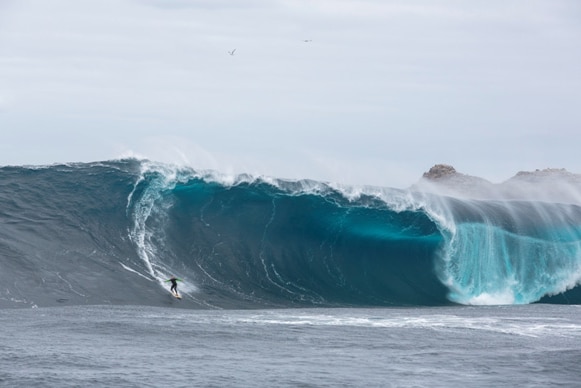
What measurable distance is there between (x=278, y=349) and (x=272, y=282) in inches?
404

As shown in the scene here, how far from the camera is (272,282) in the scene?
29.9 m

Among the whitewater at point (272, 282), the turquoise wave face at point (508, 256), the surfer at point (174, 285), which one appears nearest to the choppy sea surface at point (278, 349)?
the whitewater at point (272, 282)

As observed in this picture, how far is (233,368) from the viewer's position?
17.9m

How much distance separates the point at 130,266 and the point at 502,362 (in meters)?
12.2

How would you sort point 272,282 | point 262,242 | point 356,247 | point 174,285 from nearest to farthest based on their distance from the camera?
1. point 174,285
2. point 272,282
3. point 262,242
4. point 356,247

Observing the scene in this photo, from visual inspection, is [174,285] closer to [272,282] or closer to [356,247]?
[272,282]

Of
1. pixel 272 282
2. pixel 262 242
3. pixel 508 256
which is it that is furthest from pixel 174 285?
pixel 508 256

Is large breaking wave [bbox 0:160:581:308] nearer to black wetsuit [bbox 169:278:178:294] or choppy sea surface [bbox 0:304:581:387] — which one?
black wetsuit [bbox 169:278:178:294]

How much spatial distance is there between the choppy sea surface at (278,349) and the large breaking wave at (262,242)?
3.20 meters

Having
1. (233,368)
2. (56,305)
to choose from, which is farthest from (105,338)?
(56,305)

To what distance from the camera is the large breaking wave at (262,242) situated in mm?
28281

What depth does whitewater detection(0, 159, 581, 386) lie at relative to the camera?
59.8 ft

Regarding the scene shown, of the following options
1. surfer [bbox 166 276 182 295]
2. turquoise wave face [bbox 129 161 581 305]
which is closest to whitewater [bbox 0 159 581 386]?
turquoise wave face [bbox 129 161 581 305]

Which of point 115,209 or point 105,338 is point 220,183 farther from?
point 105,338
